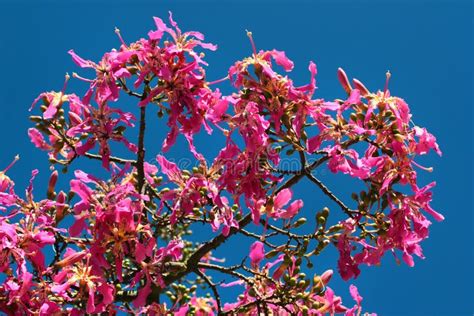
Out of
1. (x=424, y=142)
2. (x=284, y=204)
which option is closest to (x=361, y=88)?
(x=424, y=142)

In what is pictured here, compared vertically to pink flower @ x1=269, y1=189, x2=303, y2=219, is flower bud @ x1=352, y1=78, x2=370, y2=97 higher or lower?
higher

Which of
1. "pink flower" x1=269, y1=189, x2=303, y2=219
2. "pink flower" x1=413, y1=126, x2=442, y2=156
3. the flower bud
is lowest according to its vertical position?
"pink flower" x1=269, y1=189, x2=303, y2=219

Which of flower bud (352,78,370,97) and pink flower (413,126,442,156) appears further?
flower bud (352,78,370,97)

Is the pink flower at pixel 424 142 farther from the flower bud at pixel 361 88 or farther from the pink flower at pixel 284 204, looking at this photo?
the pink flower at pixel 284 204

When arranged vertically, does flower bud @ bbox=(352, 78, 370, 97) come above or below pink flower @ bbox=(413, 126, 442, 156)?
above

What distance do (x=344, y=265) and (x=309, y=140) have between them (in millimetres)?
919

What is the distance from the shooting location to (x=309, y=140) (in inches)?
148

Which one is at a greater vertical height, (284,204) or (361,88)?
(361,88)

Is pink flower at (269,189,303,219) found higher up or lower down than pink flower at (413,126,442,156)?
lower down

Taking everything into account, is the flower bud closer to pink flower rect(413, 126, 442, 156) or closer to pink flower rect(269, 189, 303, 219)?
pink flower rect(413, 126, 442, 156)

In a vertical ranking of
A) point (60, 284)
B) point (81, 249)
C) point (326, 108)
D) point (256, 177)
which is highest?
point (326, 108)

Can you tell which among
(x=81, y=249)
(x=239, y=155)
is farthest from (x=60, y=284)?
(x=239, y=155)

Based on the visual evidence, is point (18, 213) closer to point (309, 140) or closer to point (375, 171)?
point (309, 140)

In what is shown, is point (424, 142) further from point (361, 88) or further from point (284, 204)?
point (284, 204)
